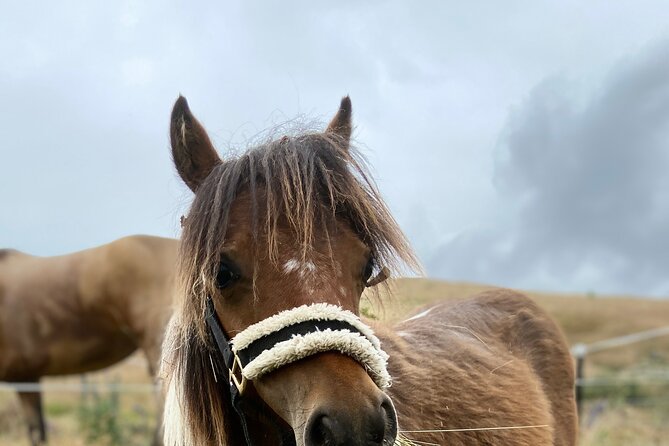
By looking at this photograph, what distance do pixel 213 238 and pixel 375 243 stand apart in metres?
0.55

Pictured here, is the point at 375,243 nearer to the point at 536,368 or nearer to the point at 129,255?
the point at 536,368

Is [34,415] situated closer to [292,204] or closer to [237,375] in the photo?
[237,375]

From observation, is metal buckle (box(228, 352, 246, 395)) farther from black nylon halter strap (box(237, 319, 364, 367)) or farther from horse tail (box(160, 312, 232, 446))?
horse tail (box(160, 312, 232, 446))

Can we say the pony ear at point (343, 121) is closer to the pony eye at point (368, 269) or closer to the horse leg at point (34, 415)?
the pony eye at point (368, 269)

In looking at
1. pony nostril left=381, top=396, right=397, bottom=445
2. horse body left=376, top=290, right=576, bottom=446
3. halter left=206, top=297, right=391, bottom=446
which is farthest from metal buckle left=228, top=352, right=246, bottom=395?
horse body left=376, top=290, right=576, bottom=446

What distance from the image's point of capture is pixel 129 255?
24.8ft

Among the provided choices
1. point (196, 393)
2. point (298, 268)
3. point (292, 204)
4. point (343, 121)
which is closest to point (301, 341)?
point (298, 268)

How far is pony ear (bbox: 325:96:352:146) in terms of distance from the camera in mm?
2791

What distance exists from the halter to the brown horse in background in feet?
18.2

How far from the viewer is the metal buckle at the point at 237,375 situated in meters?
2.09

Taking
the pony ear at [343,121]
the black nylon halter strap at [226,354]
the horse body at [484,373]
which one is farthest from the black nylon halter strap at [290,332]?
the pony ear at [343,121]

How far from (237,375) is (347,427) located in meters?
0.57

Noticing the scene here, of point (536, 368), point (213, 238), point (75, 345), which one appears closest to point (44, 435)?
point (75, 345)

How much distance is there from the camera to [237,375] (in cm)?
216
